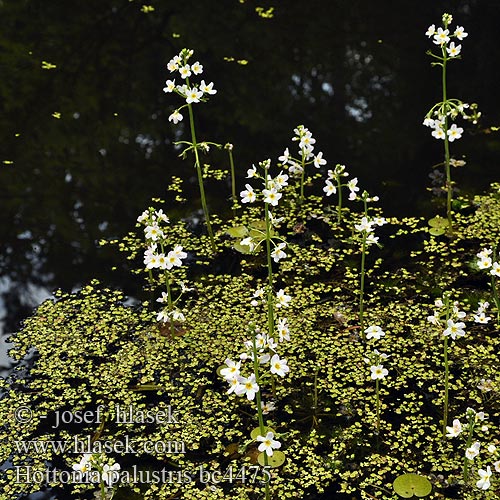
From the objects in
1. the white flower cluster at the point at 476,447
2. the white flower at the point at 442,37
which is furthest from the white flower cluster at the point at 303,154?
the white flower cluster at the point at 476,447

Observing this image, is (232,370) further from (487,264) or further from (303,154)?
(303,154)

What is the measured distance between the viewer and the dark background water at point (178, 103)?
389 cm

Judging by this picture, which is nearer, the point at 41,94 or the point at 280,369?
the point at 280,369

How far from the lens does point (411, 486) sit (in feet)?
8.05

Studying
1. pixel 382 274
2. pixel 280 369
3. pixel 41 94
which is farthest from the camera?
pixel 41 94

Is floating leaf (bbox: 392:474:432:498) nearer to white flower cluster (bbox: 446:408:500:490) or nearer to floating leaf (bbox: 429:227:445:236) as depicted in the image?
white flower cluster (bbox: 446:408:500:490)

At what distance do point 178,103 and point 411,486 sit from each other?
2.95 meters


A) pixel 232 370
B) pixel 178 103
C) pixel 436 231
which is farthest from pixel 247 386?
pixel 178 103

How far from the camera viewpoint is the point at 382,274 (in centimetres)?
341

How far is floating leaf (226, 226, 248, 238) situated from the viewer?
364 centimetres

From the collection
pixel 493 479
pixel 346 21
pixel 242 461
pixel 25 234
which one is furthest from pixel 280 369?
pixel 346 21

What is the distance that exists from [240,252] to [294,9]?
2643 millimetres

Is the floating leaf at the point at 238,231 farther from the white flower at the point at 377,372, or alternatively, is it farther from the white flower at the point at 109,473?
the white flower at the point at 109,473

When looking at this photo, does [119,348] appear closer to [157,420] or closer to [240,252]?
[157,420]
